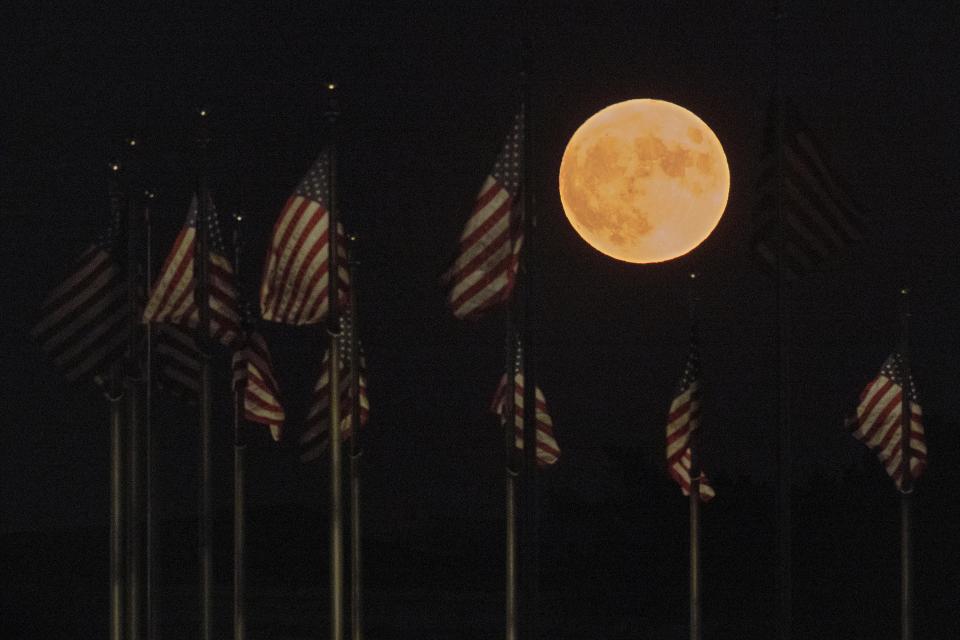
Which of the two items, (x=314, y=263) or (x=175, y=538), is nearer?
(x=314, y=263)

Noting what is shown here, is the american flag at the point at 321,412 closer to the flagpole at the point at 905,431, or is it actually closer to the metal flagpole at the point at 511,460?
the metal flagpole at the point at 511,460

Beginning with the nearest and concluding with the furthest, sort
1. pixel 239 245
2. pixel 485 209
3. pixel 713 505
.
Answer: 1. pixel 485 209
2. pixel 239 245
3. pixel 713 505

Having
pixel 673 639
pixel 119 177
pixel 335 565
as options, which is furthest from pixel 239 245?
pixel 673 639

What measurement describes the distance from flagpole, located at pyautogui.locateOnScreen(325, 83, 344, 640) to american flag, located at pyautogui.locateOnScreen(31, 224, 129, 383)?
3019mm

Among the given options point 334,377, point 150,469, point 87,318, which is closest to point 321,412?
point 150,469

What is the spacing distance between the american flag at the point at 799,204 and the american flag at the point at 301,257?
6097 mm

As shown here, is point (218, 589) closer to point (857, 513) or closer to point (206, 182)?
point (857, 513)

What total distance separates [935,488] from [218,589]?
1413 inches

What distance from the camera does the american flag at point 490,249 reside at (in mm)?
25297

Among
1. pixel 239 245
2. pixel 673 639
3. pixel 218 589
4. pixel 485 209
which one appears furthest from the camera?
pixel 218 589

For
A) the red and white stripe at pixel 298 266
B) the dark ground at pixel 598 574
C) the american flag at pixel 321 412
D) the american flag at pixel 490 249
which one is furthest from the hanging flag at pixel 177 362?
the dark ground at pixel 598 574

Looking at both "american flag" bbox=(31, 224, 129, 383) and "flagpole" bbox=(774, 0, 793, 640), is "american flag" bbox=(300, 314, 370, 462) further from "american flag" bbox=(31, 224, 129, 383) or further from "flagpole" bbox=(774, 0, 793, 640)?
"flagpole" bbox=(774, 0, 793, 640)

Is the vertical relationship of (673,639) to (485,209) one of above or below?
below

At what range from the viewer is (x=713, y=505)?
107 metres
